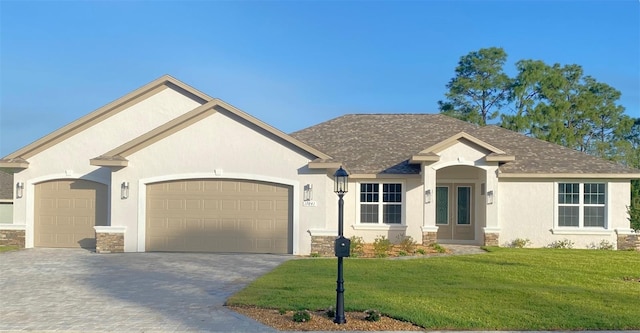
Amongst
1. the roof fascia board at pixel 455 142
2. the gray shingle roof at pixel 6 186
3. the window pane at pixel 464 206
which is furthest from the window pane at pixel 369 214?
the gray shingle roof at pixel 6 186

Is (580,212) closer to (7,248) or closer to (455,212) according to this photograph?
(455,212)

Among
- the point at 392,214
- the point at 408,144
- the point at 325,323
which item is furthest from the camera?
the point at 408,144

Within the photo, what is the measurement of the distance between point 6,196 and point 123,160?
1258 cm

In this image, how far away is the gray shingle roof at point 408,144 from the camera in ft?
64.5

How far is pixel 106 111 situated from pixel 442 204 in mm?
13035

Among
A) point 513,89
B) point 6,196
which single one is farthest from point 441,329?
point 513,89

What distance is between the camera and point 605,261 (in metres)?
14.9

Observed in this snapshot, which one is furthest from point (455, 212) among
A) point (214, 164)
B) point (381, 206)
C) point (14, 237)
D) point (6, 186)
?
point (6, 186)

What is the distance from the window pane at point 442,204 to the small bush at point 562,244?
→ 3.90 m

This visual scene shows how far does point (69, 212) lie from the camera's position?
18.2 m

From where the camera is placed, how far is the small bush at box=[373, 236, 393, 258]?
1633cm

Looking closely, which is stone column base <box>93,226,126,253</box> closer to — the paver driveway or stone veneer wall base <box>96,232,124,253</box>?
stone veneer wall base <box>96,232,124,253</box>

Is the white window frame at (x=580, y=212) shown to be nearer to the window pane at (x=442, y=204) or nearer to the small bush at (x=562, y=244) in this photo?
the small bush at (x=562, y=244)

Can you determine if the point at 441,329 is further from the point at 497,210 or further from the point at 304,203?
the point at 497,210
